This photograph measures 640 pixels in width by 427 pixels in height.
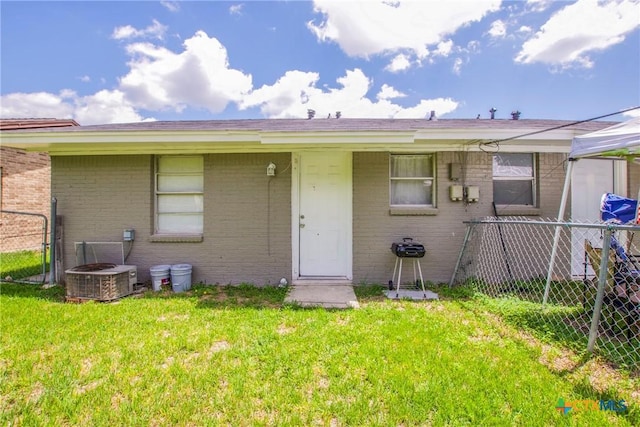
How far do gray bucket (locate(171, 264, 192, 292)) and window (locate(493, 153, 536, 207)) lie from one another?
19.0ft

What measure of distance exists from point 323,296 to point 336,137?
98.2 inches

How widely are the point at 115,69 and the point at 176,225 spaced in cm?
668

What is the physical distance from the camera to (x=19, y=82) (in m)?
8.82

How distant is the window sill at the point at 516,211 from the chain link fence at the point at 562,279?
25 centimetres

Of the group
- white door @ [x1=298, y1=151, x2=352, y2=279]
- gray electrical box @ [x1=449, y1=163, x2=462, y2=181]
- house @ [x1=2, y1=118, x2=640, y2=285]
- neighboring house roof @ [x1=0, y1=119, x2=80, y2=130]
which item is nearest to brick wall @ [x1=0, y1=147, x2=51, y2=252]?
neighboring house roof @ [x1=0, y1=119, x2=80, y2=130]

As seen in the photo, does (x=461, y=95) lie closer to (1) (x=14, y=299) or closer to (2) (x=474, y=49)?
(2) (x=474, y=49)

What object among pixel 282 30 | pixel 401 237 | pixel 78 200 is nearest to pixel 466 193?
pixel 401 237

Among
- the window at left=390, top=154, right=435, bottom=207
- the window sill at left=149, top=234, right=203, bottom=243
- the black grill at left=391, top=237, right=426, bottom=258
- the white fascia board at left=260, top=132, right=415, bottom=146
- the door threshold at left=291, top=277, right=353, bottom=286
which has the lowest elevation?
the door threshold at left=291, top=277, right=353, bottom=286

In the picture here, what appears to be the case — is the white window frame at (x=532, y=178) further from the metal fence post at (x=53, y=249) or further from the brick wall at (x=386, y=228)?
the metal fence post at (x=53, y=249)

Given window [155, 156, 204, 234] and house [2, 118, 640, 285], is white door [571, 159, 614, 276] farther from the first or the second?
window [155, 156, 204, 234]

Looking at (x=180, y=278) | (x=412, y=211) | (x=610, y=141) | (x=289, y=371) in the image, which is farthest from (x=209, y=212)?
(x=610, y=141)

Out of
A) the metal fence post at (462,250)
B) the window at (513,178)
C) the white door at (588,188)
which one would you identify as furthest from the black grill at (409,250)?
the white door at (588,188)

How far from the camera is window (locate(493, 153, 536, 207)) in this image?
5367mm

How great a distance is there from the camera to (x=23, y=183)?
362 inches
